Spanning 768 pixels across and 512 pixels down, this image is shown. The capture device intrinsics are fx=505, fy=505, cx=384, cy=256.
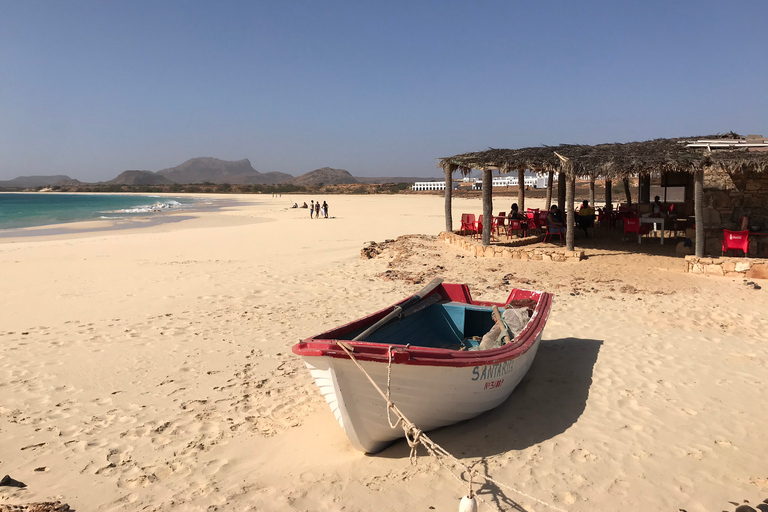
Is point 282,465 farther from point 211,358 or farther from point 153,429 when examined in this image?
point 211,358

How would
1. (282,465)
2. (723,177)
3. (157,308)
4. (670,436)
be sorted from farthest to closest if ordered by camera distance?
(723,177)
(157,308)
(670,436)
(282,465)

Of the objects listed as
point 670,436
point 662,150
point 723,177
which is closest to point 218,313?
point 670,436

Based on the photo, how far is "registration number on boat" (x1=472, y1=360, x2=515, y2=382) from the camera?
4127 mm

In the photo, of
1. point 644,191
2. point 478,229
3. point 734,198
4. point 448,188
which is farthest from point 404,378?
point 644,191

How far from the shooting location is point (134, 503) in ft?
11.9

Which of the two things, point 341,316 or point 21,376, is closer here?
point 21,376

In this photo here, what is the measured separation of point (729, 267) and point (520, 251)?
170 inches

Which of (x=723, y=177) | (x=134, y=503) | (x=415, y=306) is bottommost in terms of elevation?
(x=134, y=503)

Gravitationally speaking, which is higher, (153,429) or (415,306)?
(415,306)

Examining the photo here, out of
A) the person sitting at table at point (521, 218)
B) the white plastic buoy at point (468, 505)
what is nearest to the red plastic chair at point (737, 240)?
the person sitting at table at point (521, 218)

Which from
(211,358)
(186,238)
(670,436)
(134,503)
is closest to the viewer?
(134,503)

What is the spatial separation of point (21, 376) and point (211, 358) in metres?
2.10

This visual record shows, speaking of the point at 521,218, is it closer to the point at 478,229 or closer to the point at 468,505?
the point at 478,229

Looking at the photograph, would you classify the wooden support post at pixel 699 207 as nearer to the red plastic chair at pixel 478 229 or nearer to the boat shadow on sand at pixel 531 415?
the red plastic chair at pixel 478 229
